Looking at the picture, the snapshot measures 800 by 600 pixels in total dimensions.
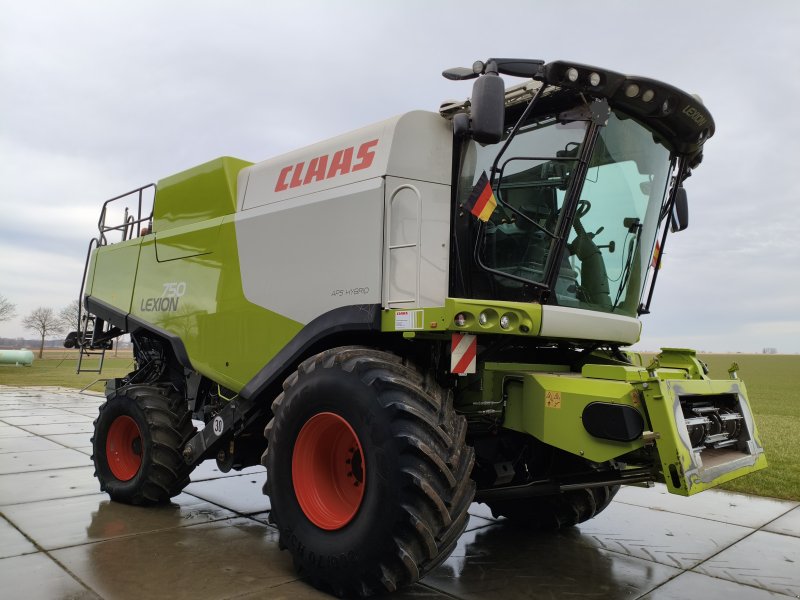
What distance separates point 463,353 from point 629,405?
91 centimetres

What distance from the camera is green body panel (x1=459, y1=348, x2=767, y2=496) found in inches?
125

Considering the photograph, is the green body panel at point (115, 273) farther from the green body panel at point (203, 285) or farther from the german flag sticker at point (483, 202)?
the german flag sticker at point (483, 202)

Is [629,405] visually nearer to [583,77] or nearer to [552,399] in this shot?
[552,399]

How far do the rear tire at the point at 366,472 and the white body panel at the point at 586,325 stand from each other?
76 cm

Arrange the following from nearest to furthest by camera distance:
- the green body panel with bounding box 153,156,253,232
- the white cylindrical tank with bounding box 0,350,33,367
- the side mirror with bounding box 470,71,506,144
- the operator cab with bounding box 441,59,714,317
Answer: the side mirror with bounding box 470,71,506,144
the operator cab with bounding box 441,59,714,317
the green body panel with bounding box 153,156,253,232
the white cylindrical tank with bounding box 0,350,33,367

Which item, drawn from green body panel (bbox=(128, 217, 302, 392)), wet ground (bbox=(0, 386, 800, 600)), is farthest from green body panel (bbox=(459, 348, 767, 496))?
green body panel (bbox=(128, 217, 302, 392))

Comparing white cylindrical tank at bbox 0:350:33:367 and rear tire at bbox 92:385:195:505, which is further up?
white cylindrical tank at bbox 0:350:33:367

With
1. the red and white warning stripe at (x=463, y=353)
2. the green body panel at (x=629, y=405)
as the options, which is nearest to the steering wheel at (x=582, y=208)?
the green body panel at (x=629, y=405)

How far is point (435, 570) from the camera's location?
4.02m

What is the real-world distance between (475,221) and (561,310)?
2.52ft

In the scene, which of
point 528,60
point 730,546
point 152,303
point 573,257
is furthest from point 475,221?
point 152,303

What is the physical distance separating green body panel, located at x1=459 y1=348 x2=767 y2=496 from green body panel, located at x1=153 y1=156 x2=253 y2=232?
2.70 meters

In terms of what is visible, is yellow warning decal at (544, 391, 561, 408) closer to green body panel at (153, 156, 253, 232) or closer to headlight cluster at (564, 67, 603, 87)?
headlight cluster at (564, 67, 603, 87)

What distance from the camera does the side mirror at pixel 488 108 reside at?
11.2 ft
